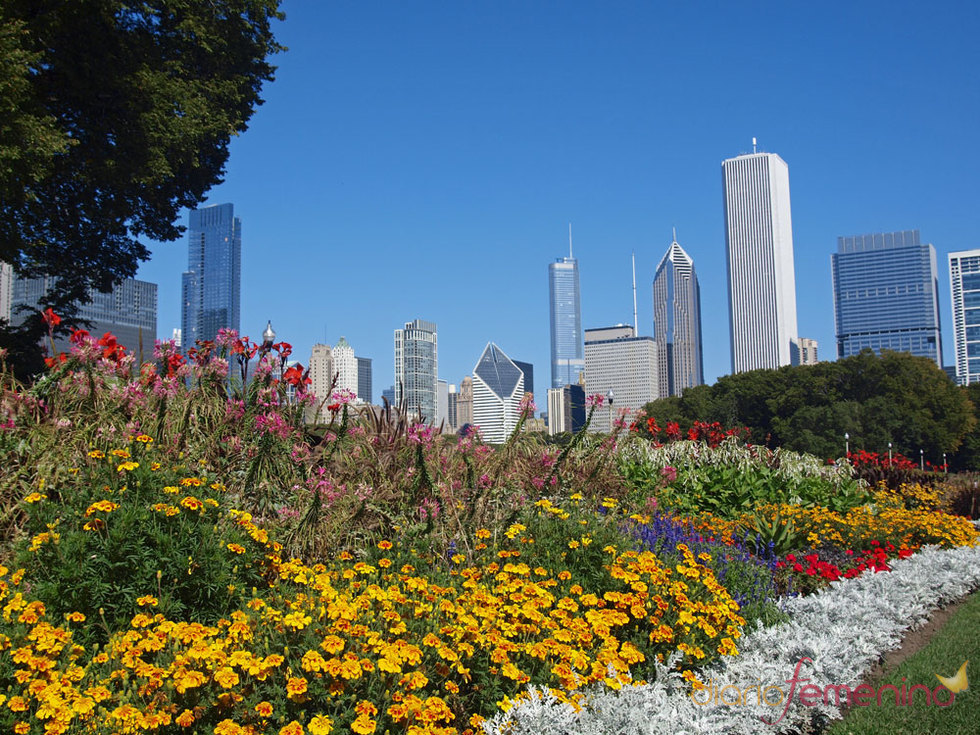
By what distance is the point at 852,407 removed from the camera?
49.4 metres

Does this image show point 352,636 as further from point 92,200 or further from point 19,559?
point 92,200

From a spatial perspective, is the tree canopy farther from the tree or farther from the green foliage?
the green foliage

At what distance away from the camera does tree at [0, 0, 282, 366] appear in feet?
34.5

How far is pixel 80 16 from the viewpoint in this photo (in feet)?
38.9

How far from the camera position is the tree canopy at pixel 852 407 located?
49113 mm

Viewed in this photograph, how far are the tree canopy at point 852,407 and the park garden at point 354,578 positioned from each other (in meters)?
43.9

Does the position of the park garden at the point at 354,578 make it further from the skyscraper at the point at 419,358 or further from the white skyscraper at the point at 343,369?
the skyscraper at the point at 419,358

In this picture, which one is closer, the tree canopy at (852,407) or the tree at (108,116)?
the tree at (108,116)

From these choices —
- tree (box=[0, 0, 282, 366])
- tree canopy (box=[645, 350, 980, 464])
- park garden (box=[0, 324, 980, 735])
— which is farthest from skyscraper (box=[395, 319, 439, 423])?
park garden (box=[0, 324, 980, 735])

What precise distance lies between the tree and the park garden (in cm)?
680

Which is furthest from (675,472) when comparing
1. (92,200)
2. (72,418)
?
(92,200)

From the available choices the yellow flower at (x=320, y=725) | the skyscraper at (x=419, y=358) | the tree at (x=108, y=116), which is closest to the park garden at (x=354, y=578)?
the yellow flower at (x=320, y=725)

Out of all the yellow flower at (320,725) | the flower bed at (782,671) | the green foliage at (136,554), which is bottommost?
the flower bed at (782,671)

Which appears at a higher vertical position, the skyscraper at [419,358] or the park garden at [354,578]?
the skyscraper at [419,358]
